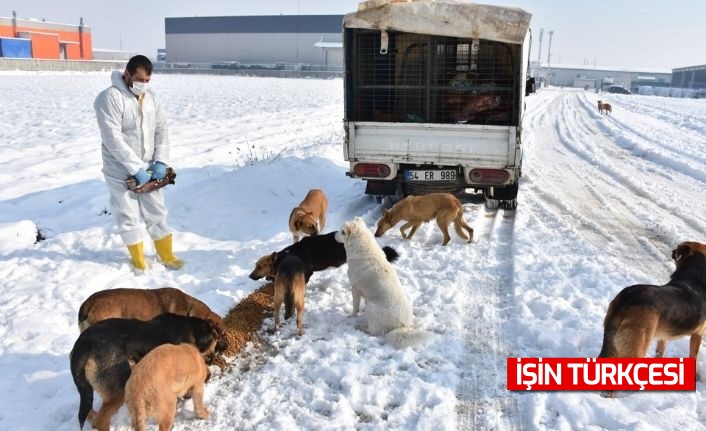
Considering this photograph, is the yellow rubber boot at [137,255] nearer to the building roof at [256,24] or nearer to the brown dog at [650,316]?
the brown dog at [650,316]

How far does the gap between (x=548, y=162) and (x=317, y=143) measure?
6217 millimetres

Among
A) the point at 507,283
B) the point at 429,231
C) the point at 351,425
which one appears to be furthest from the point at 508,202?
the point at 351,425

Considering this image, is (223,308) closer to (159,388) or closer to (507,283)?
(159,388)

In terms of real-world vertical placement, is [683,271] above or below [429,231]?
above

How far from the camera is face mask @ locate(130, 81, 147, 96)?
5539 mm

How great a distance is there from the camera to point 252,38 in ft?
319

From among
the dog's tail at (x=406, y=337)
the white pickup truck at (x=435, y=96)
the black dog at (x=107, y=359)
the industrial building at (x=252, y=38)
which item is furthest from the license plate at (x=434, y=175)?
the industrial building at (x=252, y=38)

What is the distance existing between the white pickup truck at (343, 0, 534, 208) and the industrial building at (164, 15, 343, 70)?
8388 cm

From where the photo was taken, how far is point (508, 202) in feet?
27.9

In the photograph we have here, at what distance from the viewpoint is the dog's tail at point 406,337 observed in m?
4.21

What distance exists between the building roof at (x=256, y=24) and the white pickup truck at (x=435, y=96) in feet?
291

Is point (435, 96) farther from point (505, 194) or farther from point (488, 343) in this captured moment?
point (488, 343)

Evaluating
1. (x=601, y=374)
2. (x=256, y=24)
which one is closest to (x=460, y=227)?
(x=601, y=374)

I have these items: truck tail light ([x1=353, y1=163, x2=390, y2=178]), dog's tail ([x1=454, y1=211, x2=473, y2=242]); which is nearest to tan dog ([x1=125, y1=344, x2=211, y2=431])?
dog's tail ([x1=454, y1=211, x2=473, y2=242])
